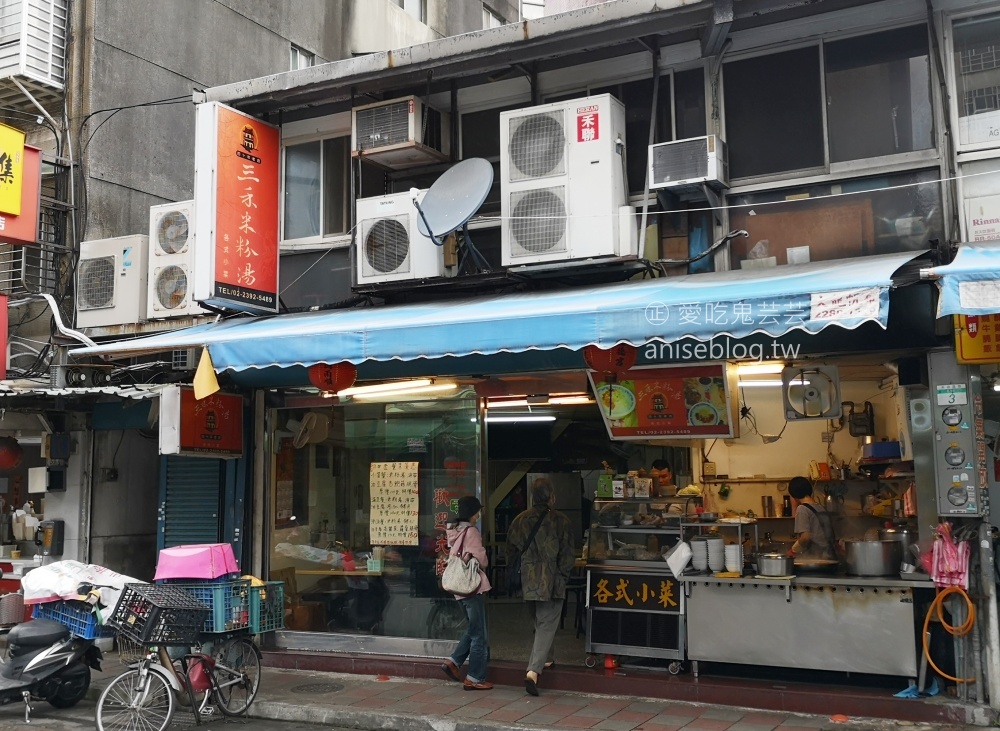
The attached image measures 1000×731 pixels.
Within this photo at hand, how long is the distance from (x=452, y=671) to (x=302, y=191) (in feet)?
19.3

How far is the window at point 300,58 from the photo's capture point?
53.3 ft

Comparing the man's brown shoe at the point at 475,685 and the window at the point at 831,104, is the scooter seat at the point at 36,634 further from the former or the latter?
the window at the point at 831,104

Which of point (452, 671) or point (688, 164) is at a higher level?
point (688, 164)

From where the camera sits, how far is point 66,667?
338 inches

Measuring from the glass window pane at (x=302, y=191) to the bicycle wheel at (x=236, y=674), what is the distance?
4977 mm

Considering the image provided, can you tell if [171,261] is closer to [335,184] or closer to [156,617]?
[335,184]

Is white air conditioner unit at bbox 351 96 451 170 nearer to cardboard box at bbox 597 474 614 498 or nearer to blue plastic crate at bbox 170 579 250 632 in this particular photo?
cardboard box at bbox 597 474 614 498

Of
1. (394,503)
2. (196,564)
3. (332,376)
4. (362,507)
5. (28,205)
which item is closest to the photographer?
(196,564)

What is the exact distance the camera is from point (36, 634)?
8477mm

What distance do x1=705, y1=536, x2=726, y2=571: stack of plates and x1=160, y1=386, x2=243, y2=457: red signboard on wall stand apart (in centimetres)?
562

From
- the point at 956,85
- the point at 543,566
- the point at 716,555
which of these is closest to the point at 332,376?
the point at 543,566

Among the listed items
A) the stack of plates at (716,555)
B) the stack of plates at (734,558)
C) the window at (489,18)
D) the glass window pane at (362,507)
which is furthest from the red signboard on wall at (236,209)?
the window at (489,18)

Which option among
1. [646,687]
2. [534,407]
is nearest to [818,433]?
[534,407]

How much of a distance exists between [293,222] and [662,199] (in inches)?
184
